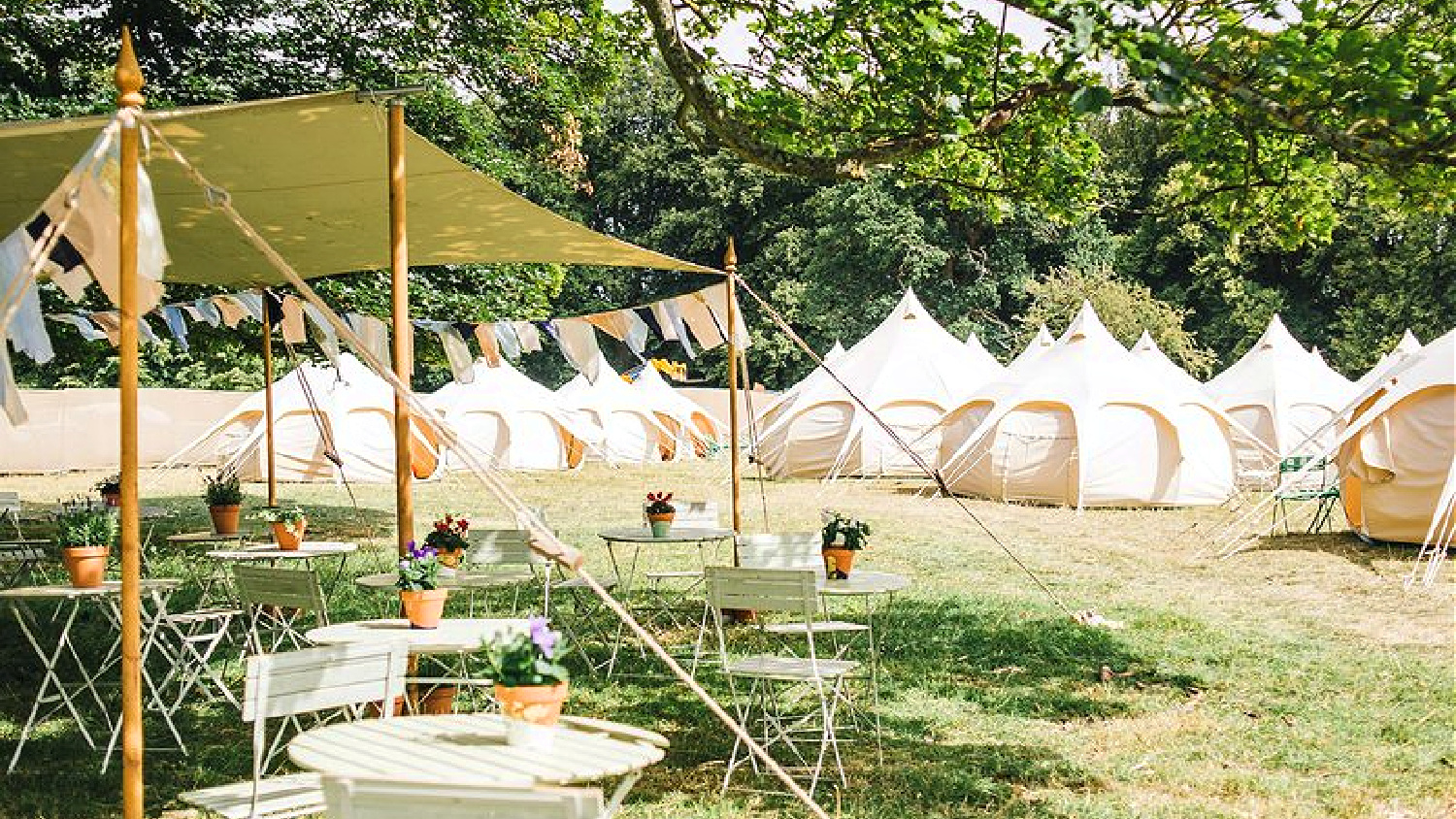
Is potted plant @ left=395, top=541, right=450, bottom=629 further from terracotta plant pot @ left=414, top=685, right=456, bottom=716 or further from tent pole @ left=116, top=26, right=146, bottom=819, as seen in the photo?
tent pole @ left=116, top=26, right=146, bottom=819

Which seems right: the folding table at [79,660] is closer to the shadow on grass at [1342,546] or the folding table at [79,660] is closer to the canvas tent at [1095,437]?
Answer: the shadow on grass at [1342,546]

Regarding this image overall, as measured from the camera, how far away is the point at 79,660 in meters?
6.29

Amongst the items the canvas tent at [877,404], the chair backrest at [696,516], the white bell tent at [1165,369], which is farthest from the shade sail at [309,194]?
the canvas tent at [877,404]

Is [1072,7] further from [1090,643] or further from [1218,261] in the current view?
[1218,261]

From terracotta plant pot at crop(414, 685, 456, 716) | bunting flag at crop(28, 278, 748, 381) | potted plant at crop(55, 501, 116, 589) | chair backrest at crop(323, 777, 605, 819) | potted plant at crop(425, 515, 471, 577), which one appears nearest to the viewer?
chair backrest at crop(323, 777, 605, 819)

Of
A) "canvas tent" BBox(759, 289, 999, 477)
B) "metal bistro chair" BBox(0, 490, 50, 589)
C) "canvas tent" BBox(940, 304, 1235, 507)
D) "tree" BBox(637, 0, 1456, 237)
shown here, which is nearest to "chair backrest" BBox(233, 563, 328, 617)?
"metal bistro chair" BBox(0, 490, 50, 589)

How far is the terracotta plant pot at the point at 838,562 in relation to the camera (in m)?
6.62

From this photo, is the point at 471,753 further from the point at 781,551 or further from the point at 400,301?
the point at 781,551

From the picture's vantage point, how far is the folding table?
588cm

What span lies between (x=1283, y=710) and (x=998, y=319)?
102 feet

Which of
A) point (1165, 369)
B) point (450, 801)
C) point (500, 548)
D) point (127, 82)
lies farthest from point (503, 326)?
point (1165, 369)

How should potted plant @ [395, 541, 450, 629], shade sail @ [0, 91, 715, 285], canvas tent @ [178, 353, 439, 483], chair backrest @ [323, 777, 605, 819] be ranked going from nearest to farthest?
chair backrest @ [323, 777, 605, 819] → potted plant @ [395, 541, 450, 629] → shade sail @ [0, 91, 715, 285] → canvas tent @ [178, 353, 439, 483]

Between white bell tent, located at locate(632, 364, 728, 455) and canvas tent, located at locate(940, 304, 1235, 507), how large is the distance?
1095cm

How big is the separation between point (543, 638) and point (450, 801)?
0.68m
